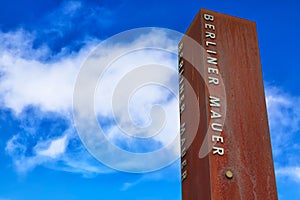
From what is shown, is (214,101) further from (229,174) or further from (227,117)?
(229,174)

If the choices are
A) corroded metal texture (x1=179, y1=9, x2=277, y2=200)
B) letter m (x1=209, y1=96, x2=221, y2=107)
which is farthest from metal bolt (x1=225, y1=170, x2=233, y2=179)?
letter m (x1=209, y1=96, x2=221, y2=107)

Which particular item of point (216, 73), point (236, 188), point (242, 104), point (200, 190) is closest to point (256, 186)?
point (236, 188)

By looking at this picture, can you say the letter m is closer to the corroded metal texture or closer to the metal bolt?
the corroded metal texture

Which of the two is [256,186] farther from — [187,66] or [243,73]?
[187,66]

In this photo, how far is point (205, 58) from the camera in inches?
425

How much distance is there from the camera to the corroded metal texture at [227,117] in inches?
375

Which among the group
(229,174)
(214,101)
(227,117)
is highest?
(214,101)

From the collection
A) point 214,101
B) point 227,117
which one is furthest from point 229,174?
point 214,101

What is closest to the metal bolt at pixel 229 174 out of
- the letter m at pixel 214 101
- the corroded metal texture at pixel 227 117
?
the corroded metal texture at pixel 227 117

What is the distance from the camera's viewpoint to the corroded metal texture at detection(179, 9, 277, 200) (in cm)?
953

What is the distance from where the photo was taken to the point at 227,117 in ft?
33.6

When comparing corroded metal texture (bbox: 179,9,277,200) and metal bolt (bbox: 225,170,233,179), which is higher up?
corroded metal texture (bbox: 179,9,277,200)

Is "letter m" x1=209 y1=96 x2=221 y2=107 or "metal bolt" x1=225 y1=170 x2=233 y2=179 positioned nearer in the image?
"metal bolt" x1=225 y1=170 x2=233 y2=179

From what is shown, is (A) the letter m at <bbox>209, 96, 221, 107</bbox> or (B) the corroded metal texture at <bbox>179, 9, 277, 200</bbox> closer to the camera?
(B) the corroded metal texture at <bbox>179, 9, 277, 200</bbox>
